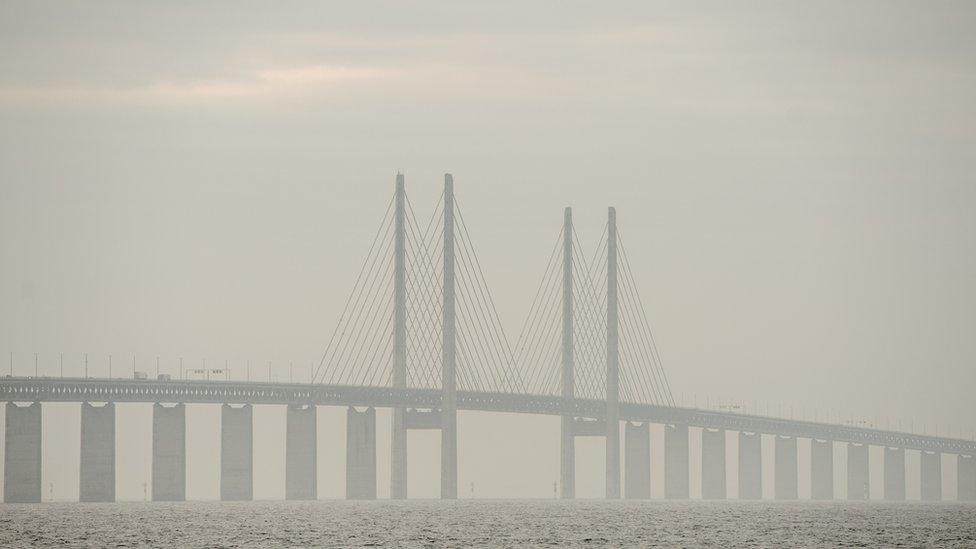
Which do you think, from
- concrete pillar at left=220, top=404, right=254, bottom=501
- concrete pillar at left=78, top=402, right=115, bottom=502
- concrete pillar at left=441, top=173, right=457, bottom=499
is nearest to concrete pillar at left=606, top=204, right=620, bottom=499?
concrete pillar at left=441, top=173, right=457, bottom=499

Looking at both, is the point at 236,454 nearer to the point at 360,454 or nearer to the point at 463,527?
the point at 360,454

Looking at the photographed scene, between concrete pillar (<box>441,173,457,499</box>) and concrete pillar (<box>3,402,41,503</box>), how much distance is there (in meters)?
27.0

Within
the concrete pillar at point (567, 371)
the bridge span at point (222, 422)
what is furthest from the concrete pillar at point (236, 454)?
the concrete pillar at point (567, 371)

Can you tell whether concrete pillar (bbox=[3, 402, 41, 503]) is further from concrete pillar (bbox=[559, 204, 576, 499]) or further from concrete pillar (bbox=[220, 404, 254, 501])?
concrete pillar (bbox=[559, 204, 576, 499])

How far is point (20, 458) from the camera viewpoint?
15238 cm

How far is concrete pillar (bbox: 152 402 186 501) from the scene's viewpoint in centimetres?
15900

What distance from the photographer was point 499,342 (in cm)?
16150

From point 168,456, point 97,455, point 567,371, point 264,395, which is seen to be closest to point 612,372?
point 567,371

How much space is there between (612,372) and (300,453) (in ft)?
84.7

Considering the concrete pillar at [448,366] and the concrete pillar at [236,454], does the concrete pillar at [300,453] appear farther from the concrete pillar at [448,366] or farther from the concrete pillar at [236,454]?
the concrete pillar at [448,366]

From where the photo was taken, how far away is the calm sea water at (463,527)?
9488cm

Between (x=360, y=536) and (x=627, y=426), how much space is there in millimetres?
95085

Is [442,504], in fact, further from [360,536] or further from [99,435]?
[360,536]

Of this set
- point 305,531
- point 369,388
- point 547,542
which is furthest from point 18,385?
point 547,542
